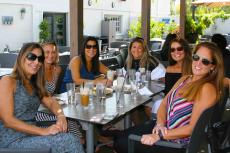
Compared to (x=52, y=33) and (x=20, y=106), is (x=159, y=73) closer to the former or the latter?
(x=20, y=106)

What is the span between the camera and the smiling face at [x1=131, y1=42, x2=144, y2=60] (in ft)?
15.9

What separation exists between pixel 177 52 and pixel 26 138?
2.13m

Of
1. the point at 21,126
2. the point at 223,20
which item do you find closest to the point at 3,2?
the point at 21,126

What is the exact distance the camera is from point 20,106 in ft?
8.73

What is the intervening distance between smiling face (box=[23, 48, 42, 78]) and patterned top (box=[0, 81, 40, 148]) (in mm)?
130

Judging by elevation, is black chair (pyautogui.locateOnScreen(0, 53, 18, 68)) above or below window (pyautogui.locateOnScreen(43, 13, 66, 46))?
below

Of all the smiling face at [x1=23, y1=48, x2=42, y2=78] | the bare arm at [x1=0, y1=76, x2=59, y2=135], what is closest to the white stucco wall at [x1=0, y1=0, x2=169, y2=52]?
the smiling face at [x1=23, y1=48, x2=42, y2=78]

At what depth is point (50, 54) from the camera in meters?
3.99

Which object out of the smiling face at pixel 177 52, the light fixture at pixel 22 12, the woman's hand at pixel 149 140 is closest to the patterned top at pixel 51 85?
the smiling face at pixel 177 52

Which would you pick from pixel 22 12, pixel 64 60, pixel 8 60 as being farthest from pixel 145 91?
pixel 22 12

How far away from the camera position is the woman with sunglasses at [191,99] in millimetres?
2451

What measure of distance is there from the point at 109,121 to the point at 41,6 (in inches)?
420

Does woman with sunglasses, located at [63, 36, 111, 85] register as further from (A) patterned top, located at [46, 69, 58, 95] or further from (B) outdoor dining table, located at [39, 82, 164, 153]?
(B) outdoor dining table, located at [39, 82, 164, 153]

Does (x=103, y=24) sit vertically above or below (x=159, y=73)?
above
